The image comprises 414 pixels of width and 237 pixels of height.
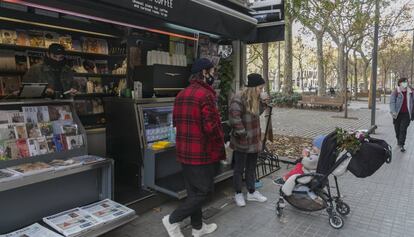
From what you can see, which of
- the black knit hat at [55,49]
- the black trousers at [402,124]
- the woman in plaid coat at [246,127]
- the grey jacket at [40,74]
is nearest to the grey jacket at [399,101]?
the black trousers at [402,124]

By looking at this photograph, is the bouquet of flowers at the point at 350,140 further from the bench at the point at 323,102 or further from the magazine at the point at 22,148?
the bench at the point at 323,102

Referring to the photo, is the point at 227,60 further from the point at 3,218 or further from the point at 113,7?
the point at 3,218

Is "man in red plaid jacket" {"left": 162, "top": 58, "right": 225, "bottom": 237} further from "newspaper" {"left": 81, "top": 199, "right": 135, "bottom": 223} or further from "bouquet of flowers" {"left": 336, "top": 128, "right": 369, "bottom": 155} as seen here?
"bouquet of flowers" {"left": 336, "top": 128, "right": 369, "bottom": 155}

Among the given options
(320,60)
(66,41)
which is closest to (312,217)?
(66,41)

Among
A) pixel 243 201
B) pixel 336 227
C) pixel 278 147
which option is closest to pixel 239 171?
pixel 243 201

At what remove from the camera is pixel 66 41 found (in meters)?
5.63

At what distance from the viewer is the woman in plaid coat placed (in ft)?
13.5

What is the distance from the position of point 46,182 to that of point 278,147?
235 inches

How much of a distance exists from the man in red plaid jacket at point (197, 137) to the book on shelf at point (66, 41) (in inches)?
132

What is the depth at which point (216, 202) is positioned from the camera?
180 inches

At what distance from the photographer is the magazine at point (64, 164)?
3.27m

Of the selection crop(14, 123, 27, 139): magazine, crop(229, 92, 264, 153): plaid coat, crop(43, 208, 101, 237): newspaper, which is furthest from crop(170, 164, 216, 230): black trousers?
crop(14, 123, 27, 139): magazine

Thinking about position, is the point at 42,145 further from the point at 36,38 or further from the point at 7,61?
the point at 36,38

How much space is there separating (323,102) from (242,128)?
15130 mm
